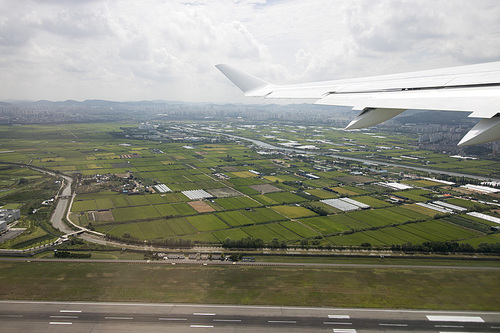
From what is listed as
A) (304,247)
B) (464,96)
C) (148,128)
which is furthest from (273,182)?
(148,128)

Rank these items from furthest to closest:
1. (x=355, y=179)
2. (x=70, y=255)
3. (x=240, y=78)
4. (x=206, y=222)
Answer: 1. (x=355, y=179)
2. (x=206, y=222)
3. (x=70, y=255)
4. (x=240, y=78)

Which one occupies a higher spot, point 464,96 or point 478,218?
point 464,96

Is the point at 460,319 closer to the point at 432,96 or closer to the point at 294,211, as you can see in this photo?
the point at 432,96

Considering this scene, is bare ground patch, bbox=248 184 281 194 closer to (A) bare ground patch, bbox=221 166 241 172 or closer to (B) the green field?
(A) bare ground patch, bbox=221 166 241 172

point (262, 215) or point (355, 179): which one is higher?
point (355, 179)

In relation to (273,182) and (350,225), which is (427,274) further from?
(273,182)

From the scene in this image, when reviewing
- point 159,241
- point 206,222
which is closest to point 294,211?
point 206,222
